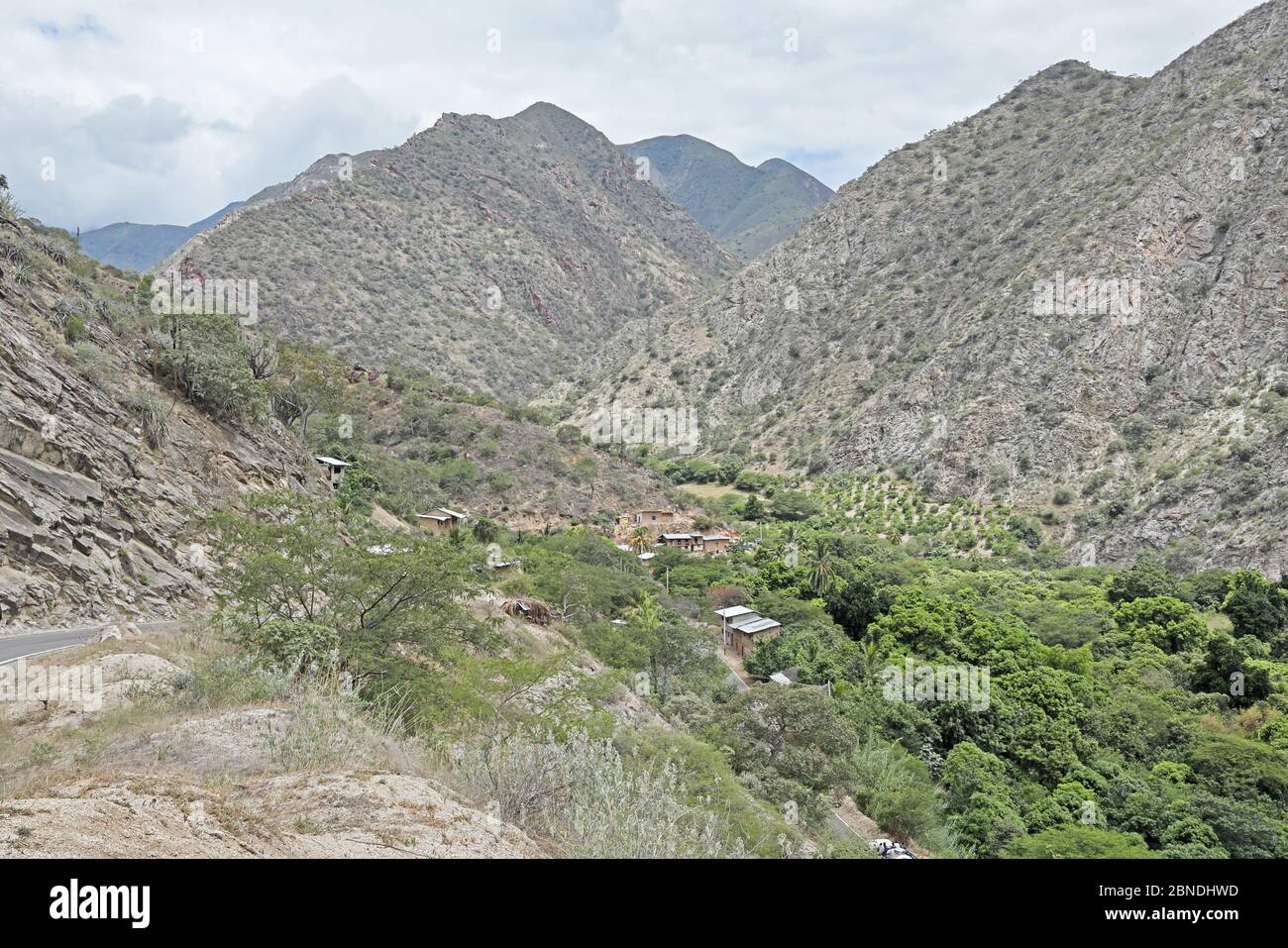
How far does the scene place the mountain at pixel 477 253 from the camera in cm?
9081

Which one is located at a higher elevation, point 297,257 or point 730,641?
point 297,257

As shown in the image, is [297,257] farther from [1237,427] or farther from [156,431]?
[1237,427]

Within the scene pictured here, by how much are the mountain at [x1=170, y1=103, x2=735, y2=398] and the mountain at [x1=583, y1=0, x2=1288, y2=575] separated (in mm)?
21096

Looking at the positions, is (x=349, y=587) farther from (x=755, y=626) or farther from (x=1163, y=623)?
(x=1163, y=623)

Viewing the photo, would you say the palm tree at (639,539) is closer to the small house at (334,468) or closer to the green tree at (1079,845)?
the small house at (334,468)

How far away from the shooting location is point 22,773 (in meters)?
5.58

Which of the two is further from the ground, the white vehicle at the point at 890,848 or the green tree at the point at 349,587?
the green tree at the point at 349,587

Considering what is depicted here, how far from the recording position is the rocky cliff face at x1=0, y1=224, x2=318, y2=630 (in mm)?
13055

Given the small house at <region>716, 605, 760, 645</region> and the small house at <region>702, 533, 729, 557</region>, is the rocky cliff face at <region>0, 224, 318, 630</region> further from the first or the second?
the small house at <region>702, 533, 729, 557</region>

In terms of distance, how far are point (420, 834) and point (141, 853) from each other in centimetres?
155

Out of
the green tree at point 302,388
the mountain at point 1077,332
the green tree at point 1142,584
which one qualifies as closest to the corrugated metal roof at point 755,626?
the green tree at point 1142,584

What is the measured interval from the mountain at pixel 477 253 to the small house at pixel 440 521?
166 ft

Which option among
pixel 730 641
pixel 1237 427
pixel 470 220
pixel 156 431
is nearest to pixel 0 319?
pixel 156 431

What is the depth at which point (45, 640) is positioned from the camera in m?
11.1
